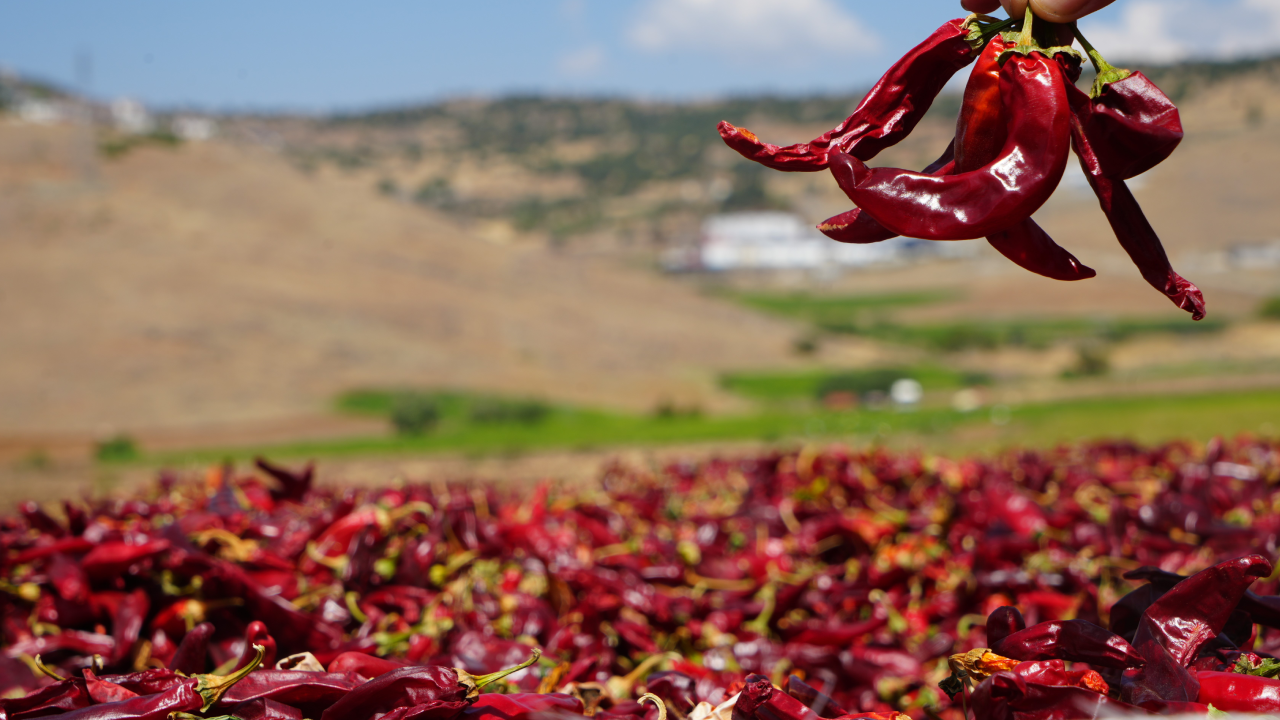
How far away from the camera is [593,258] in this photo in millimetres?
112500

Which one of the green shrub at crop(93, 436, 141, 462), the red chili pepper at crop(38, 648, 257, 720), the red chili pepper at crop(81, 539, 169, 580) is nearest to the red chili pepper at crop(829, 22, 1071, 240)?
the red chili pepper at crop(38, 648, 257, 720)

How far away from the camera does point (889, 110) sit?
2068 millimetres

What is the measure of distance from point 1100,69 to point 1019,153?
8.9 inches

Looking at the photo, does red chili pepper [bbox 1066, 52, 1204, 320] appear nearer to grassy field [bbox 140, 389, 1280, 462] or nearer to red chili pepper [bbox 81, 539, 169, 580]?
red chili pepper [bbox 81, 539, 169, 580]

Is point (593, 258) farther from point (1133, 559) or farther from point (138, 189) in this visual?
point (1133, 559)

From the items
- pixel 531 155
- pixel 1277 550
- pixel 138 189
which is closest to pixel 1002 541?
pixel 1277 550

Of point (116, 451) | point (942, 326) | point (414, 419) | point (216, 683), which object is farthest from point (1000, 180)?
point (942, 326)

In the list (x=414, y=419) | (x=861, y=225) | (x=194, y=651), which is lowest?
(x=414, y=419)

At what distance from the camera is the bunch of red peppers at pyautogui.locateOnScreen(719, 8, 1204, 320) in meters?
1.78

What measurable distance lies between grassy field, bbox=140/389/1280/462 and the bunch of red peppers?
16.0 metres

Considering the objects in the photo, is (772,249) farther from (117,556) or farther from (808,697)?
(808,697)

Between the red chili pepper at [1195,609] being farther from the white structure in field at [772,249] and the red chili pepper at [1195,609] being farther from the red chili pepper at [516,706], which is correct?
the white structure in field at [772,249]

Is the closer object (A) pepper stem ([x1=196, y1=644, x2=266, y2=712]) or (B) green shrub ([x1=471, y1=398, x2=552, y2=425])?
(A) pepper stem ([x1=196, y1=644, x2=266, y2=712])

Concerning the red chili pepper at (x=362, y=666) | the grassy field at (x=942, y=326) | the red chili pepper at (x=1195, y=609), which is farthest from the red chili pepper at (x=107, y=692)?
the grassy field at (x=942, y=326)
